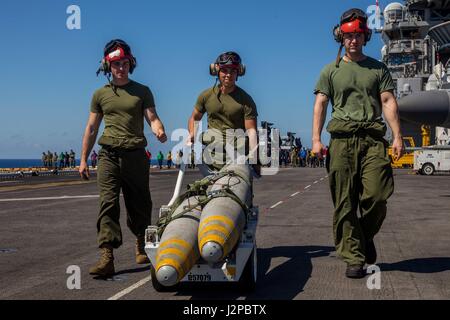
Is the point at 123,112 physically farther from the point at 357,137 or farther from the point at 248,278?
the point at 357,137

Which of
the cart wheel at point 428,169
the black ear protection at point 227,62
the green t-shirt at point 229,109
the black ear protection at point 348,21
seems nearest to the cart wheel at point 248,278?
the green t-shirt at point 229,109

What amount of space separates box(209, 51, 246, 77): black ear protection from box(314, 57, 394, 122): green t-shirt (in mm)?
934

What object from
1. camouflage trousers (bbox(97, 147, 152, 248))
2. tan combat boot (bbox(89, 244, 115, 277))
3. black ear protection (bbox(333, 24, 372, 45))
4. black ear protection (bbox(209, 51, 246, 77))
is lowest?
tan combat boot (bbox(89, 244, 115, 277))

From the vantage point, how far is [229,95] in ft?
22.1

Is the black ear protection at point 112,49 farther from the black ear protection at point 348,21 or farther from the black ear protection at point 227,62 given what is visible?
the black ear protection at point 348,21

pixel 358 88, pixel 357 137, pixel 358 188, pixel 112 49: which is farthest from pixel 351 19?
pixel 112 49

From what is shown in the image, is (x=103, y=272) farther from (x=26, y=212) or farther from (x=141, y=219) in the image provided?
(x=26, y=212)

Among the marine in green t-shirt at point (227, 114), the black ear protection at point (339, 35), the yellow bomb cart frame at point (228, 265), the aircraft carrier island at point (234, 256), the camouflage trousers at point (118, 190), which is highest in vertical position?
the black ear protection at point (339, 35)

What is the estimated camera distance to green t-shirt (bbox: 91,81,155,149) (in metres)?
6.57

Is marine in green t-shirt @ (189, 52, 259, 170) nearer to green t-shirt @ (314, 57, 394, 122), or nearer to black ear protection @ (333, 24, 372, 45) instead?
green t-shirt @ (314, 57, 394, 122)

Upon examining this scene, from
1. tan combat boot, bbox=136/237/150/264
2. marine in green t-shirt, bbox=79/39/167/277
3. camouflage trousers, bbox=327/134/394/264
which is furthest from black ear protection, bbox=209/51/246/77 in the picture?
tan combat boot, bbox=136/237/150/264

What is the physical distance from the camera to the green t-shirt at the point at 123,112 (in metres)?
6.57

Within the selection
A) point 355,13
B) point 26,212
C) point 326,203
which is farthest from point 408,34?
point 355,13
